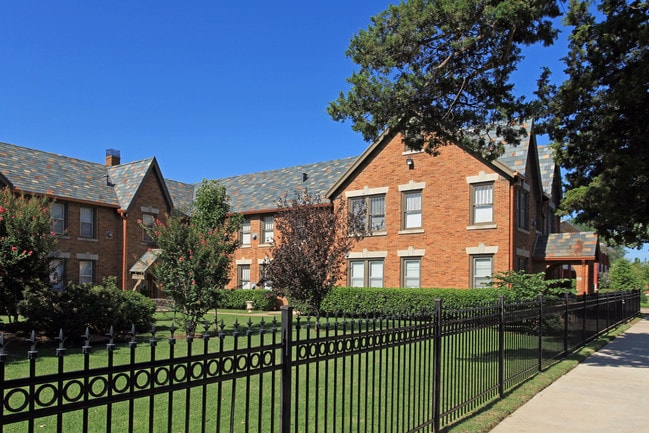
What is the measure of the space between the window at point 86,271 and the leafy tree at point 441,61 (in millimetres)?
20965

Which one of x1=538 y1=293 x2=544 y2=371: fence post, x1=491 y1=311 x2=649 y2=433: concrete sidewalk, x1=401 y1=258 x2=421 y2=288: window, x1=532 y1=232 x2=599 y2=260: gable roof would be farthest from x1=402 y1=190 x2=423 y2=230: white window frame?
x1=538 y1=293 x2=544 y2=371: fence post

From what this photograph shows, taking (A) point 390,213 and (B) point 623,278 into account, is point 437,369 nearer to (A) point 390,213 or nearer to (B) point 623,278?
(A) point 390,213

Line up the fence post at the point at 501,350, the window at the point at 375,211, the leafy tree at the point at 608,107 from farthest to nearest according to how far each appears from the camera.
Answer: the window at the point at 375,211 < the leafy tree at the point at 608,107 < the fence post at the point at 501,350

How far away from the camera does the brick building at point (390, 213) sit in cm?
2180

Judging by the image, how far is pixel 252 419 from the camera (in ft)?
21.5

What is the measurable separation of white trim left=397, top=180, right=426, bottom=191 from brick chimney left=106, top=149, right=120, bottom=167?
20166mm

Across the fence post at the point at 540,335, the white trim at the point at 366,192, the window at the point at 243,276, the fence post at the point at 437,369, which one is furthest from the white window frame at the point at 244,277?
the fence post at the point at 437,369

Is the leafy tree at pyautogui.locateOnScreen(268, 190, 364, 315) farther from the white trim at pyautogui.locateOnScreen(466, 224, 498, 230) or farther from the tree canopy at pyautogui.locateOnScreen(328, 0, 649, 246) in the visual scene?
the white trim at pyautogui.locateOnScreen(466, 224, 498, 230)

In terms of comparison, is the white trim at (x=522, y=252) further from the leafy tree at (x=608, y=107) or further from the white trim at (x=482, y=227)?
the leafy tree at (x=608, y=107)

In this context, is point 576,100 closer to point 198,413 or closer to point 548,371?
point 548,371

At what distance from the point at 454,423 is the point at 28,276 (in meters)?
11.3

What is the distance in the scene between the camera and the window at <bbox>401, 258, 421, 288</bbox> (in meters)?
23.4

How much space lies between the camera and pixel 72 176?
28.3 metres

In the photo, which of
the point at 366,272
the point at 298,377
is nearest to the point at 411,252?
the point at 366,272
